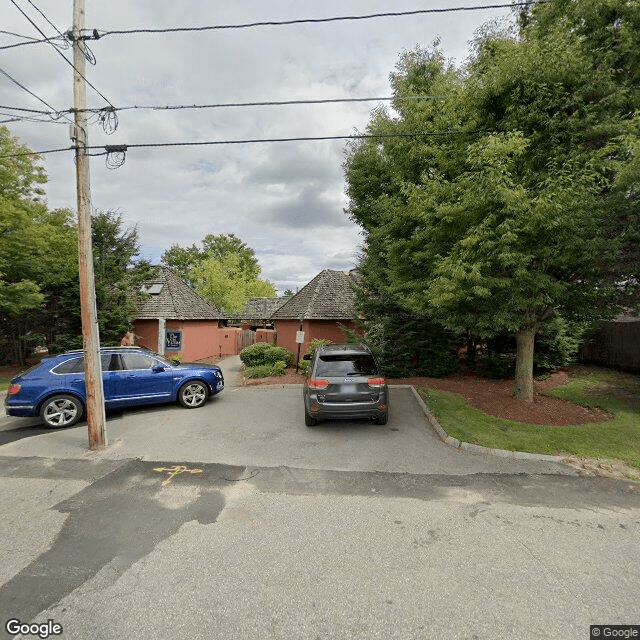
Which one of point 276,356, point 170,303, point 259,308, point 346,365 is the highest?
point 170,303

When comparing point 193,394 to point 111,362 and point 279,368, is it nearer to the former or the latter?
point 111,362

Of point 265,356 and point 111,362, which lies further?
point 265,356

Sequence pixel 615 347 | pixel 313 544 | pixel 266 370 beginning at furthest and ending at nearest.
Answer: pixel 615 347
pixel 266 370
pixel 313 544

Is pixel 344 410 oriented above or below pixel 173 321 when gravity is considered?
below

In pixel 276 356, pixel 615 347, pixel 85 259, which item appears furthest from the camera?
pixel 276 356

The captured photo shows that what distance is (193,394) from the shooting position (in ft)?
31.6

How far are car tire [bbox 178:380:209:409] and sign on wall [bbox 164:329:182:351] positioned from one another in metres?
9.66

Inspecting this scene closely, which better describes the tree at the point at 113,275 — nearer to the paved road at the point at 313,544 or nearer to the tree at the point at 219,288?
the paved road at the point at 313,544

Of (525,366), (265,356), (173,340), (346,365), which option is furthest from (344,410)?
(173,340)

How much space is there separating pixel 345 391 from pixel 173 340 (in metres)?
13.9

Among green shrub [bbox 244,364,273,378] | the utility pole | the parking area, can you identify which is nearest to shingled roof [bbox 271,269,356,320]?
green shrub [bbox 244,364,273,378]

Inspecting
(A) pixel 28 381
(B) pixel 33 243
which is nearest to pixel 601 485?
(A) pixel 28 381

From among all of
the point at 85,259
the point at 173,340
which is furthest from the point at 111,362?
the point at 173,340

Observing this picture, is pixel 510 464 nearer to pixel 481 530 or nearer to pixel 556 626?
pixel 481 530
